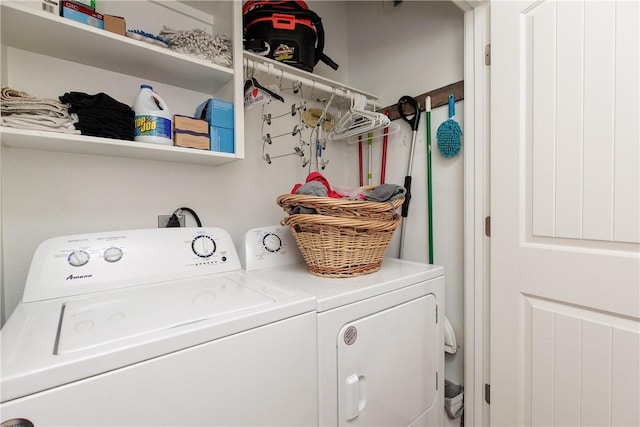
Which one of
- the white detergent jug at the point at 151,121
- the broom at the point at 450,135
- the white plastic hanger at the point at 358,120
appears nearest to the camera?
the white detergent jug at the point at 151,121

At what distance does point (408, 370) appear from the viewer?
4.00 feet

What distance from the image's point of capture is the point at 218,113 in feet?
4.10

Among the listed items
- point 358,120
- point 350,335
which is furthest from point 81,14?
point 350,335

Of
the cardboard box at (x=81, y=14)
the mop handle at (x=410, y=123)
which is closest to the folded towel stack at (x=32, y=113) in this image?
the cardboard box at (x=81, y=14)

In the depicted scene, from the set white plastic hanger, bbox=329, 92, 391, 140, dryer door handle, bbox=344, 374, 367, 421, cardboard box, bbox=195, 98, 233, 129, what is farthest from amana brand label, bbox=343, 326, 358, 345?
white plastic hanger, bbox=329, 92, 391, 140

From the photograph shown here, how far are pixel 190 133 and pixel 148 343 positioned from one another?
32.4 inches

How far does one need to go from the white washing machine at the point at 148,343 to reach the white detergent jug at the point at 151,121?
14.2 inches

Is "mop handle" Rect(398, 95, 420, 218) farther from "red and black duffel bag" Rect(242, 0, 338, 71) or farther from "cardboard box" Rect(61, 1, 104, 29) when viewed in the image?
"cardboard box" Rect(61, 1, 104, 29)

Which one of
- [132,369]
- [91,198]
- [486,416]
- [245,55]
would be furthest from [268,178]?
[486,416]

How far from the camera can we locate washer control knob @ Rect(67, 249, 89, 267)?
1.00 metres

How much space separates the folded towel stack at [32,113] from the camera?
35.5 inches

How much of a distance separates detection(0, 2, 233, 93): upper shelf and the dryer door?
1.18m

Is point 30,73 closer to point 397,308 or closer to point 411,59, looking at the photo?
point 397,308

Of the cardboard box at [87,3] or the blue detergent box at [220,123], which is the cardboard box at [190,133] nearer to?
the blue detergent box at [220,123]
